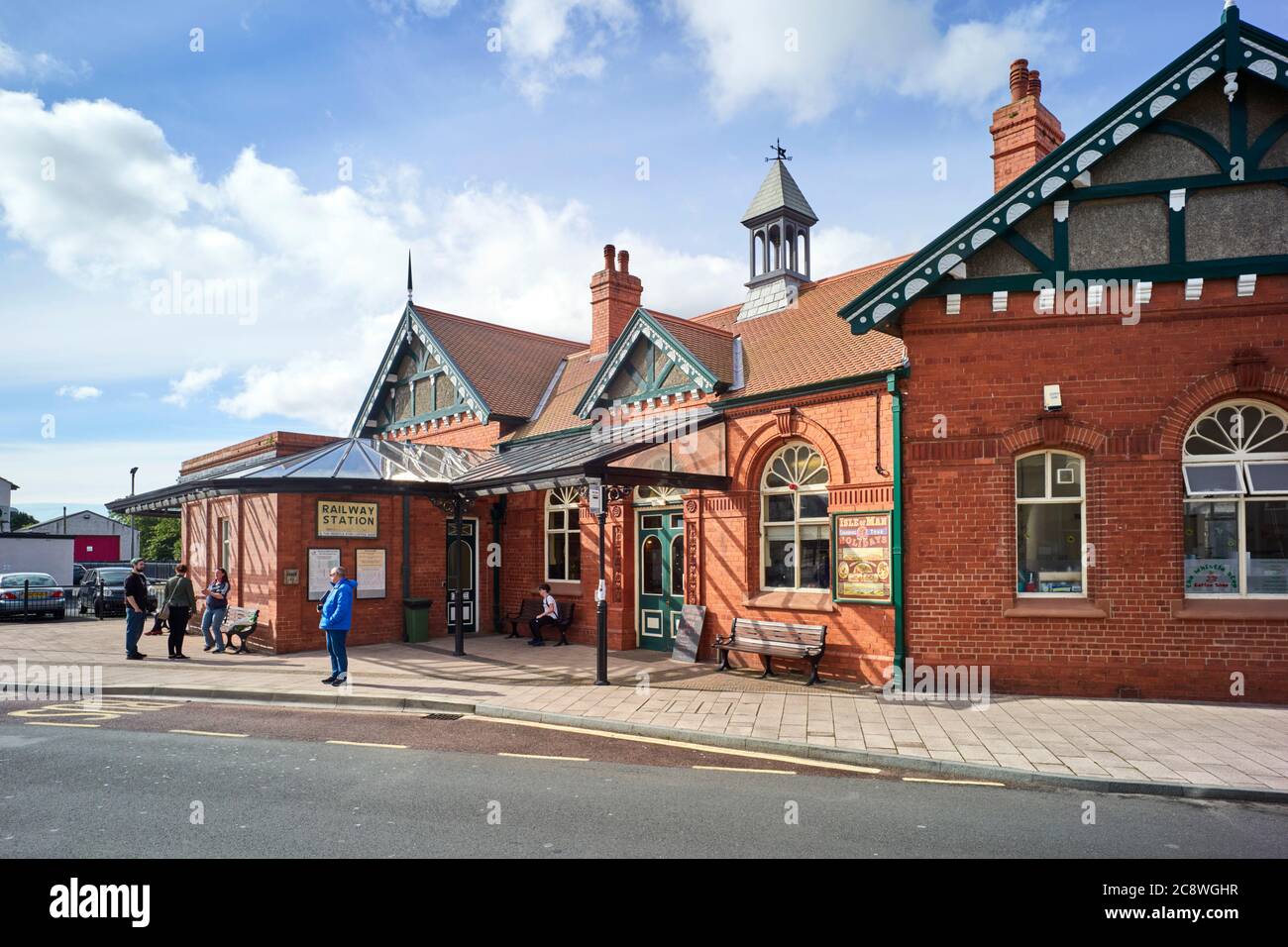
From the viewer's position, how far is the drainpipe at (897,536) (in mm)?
11547

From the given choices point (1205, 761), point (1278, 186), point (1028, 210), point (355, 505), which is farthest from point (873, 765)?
point (355, 505)

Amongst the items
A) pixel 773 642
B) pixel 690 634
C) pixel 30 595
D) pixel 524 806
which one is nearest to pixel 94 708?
pixel 524 806

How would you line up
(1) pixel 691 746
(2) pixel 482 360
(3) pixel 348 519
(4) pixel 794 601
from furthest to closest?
(2) pixel 482 360 < (3) pixel 348 519 < (4) pixel 794 601 < (1) pixel 691 746

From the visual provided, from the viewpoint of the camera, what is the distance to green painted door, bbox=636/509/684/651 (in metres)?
15.5

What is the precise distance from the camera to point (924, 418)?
11.6 m

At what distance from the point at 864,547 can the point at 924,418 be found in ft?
6.84

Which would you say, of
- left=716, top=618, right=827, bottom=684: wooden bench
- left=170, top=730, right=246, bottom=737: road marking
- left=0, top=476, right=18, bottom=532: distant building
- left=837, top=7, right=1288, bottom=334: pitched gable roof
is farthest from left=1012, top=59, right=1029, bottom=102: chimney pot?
left=0, top=476, right=18, bottom=532: distant building

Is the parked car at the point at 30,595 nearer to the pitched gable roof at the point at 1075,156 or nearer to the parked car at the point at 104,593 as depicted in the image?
the parked car at the point at 104,593

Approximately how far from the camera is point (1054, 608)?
10938mm

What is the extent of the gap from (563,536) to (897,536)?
27.6ft

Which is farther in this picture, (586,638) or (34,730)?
(586,638)

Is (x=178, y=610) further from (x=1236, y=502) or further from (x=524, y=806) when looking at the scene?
(x=1236, y=502)

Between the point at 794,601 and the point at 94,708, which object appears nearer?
the point at 94,708
